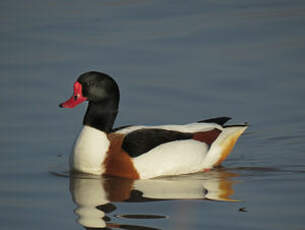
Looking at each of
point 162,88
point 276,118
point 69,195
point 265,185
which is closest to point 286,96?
point 276,118

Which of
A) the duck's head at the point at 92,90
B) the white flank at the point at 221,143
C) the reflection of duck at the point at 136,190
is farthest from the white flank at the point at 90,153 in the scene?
the white flank at the point at 221,143

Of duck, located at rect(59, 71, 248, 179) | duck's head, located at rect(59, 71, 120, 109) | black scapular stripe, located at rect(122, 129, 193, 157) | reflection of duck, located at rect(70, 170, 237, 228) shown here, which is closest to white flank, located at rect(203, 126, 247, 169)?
duck, located at rect(59, 71, 248, 179)

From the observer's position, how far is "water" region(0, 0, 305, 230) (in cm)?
836

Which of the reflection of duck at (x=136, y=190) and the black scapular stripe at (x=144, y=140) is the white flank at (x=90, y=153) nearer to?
the reflection of duck at (x=136, y=190)

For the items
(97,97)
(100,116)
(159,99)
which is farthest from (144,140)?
(159,99)

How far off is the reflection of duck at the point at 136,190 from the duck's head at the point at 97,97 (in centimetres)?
70

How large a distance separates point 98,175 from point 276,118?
292 centimetres

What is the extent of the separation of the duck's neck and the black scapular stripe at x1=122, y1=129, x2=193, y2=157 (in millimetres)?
353

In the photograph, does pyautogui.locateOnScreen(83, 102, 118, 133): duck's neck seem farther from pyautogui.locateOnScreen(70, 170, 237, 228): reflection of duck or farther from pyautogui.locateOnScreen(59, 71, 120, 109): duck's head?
pyautogui.locateOnScreen(70, 170, 237, 228): reflection of duck

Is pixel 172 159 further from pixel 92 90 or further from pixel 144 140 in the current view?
pixel 92 90

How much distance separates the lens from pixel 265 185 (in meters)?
9.17

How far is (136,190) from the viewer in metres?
9.23

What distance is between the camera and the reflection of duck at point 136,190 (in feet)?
27.8

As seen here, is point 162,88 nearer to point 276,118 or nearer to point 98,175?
point 276,118
